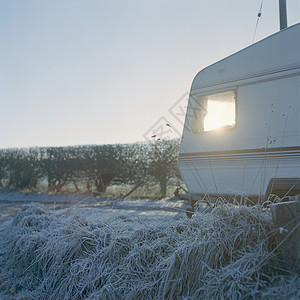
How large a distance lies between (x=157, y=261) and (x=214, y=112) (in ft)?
11.0

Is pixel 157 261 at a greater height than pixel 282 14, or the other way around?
pixel 282 14

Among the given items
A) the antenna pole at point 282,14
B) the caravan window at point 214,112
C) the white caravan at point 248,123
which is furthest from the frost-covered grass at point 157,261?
the antenna pole at point 282,14

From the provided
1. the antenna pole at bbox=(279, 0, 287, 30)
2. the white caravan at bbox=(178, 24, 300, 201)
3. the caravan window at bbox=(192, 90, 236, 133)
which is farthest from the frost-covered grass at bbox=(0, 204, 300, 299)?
the antenna pole at bbox=(279, 0, 287, 30)

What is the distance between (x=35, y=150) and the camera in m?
15.0

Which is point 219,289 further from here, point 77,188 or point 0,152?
point 0,152

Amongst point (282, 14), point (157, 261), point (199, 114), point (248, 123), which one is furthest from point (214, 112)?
→ point (157, 261)

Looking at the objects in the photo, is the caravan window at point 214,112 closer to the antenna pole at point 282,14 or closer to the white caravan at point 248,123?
the white caravan at point 248,123

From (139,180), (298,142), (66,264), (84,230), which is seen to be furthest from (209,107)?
(139,180)

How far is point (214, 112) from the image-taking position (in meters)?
5.81

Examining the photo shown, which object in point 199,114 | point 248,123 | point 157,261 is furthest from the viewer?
point 199,114

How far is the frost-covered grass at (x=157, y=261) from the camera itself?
8.02ft

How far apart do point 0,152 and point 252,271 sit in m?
15.0

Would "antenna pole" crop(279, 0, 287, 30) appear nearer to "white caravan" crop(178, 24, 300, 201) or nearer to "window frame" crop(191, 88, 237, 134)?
"white caravan" crop(178, 24, 300, 201)

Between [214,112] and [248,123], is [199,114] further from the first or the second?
[248,123]
